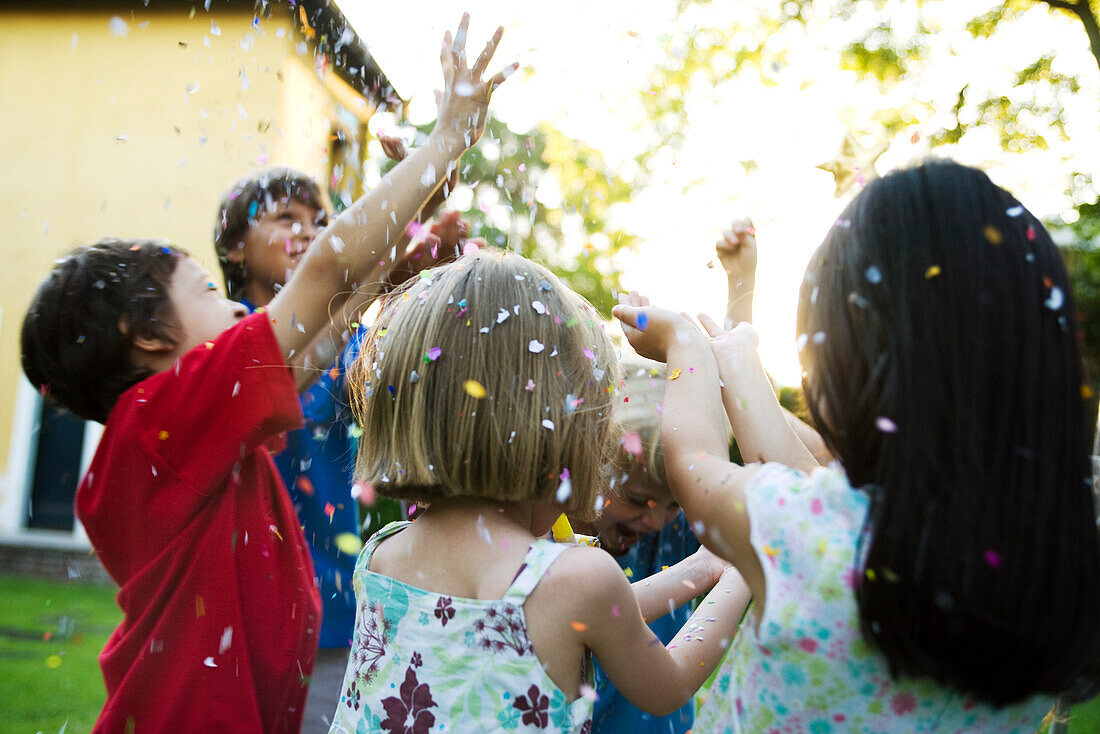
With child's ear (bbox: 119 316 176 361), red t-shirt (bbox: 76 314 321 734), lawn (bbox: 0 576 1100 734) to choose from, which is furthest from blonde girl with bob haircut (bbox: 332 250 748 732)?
lawn (bbox: 0 576 1100 734)

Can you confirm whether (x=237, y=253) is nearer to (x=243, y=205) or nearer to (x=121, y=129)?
(x=243, y=205)

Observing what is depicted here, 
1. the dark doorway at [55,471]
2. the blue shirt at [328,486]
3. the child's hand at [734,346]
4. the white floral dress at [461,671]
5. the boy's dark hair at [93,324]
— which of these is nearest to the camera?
the white floral dress at [461,671]

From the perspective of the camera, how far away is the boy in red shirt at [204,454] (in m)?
1.60

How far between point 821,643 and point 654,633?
0.74 meters

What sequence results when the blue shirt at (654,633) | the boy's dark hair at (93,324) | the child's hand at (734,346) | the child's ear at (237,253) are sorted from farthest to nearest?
the child's ear at (237,253), the blue shirt at (654,633), the boy's dark hair at (93,324), the child's hand at (734,346)

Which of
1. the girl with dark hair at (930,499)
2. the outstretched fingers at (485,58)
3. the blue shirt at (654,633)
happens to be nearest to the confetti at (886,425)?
the girl with dark hair at (930,499)

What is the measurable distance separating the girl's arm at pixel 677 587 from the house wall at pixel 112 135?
8.47m

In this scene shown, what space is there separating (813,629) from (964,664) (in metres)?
0.20

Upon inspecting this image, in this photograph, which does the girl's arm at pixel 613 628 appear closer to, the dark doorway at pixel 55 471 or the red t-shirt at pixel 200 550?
the red t-shirt at pixel 200 550

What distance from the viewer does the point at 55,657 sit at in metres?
6.48

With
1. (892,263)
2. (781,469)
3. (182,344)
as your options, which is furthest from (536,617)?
(182,344)

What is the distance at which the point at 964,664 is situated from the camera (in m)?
1.10

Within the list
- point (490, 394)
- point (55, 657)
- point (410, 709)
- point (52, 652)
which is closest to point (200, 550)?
point (410, 709)

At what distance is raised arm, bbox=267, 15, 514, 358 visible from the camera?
1625mm
